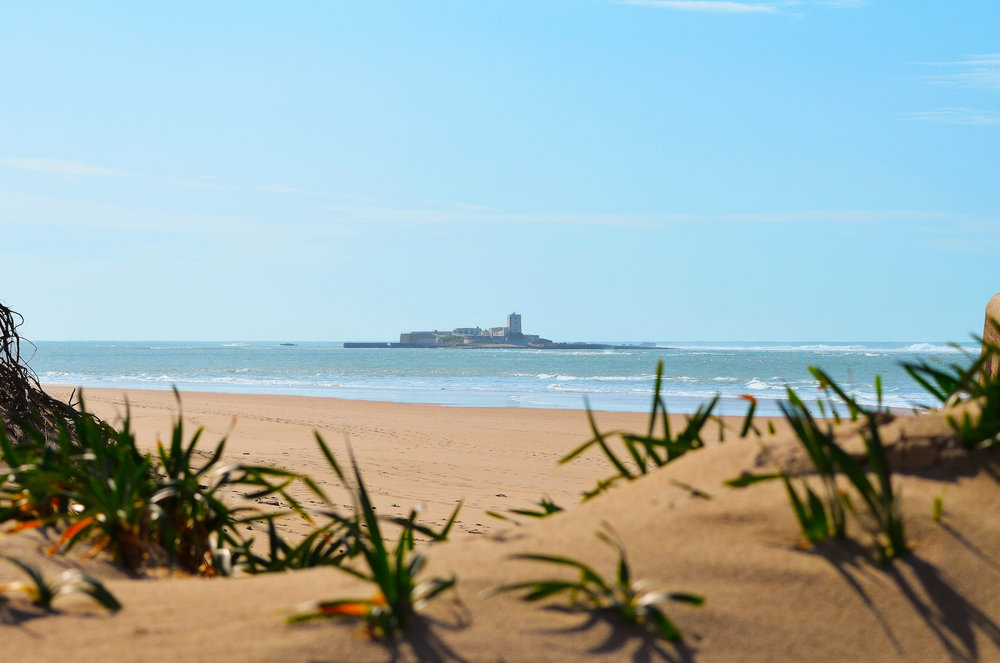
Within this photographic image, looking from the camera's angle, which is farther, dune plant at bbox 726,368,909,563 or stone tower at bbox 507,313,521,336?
stone tower at bbox 507,313,521,336

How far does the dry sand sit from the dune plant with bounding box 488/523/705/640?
30 mm

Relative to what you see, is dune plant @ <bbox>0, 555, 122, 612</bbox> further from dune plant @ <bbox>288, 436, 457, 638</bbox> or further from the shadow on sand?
the shadow on sand

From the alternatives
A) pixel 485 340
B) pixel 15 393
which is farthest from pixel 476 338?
pixel 15 393

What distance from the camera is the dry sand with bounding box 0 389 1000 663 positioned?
5.98 feet

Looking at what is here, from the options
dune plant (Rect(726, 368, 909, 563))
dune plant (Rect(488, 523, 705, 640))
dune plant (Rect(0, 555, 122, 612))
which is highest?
dune plant (Rect(726, 368, 909, 563))

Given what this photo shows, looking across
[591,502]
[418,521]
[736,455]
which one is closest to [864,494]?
[736,455]

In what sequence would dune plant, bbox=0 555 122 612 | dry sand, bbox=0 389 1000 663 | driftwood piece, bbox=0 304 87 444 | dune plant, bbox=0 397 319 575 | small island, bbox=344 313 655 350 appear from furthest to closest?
small island, bbox=344 313 655 350, driftwood piece, bbox=0 304 87 444, dune plant, bbox=0 397 319 575, dune plant, bbox=0 555 122 612, dry sand, bbox=0 389 1000 663

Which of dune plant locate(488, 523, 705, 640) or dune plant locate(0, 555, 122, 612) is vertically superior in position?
dune plant locate(488, 523, 705, 640)

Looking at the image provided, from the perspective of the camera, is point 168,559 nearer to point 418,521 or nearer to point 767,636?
point 767,636

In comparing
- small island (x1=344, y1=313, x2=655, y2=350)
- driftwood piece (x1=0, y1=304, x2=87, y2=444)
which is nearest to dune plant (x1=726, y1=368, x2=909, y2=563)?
driftwood piece (x1=0, y1=304, x2=87, y2=444)

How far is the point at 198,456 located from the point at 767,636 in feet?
26.1

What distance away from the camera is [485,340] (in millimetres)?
119875

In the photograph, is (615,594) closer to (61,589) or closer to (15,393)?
(61,589)

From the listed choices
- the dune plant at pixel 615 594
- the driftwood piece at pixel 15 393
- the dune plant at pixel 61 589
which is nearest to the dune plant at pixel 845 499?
the dune plant at pixel 615 594
